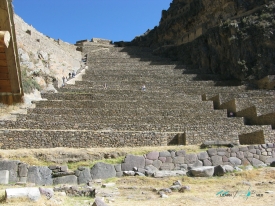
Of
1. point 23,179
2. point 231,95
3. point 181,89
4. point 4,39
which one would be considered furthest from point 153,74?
point 4,39

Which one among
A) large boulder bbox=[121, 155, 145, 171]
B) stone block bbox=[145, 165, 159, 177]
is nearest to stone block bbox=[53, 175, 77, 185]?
large boulder bbox=[121, 155, 145, 171]

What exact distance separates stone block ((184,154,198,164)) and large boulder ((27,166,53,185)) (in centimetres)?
484

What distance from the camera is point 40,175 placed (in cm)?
1014

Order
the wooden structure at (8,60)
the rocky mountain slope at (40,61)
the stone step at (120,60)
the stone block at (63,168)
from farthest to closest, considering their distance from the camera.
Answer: the stone step at (120,60), the rocky mountain slope at (40,61), the stone block at (63,168), the wooden structure at (8,60)

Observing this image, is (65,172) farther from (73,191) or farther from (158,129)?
(158,129)

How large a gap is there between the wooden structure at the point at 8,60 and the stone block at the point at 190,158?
6608mm

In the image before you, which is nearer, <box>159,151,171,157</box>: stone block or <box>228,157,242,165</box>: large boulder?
<box>159,151,171,157</box>: stone block

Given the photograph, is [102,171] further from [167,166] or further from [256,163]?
[256,163]

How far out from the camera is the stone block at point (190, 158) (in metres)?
11.6

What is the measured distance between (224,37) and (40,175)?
24619 millimetres

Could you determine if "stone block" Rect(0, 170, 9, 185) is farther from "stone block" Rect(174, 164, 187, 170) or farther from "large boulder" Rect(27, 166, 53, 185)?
"stone block" Rect(174, 164, 187, 170)

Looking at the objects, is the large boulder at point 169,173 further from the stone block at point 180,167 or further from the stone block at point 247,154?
the stone block at point 247,154

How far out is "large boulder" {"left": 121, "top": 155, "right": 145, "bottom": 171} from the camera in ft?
35.5

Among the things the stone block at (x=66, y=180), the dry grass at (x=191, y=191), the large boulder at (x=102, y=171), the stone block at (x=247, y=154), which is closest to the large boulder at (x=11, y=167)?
the stone block at (x=66, y=180)
